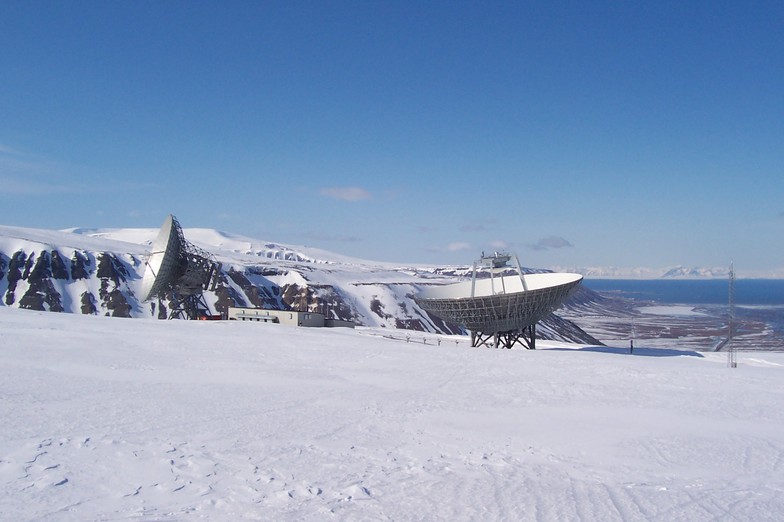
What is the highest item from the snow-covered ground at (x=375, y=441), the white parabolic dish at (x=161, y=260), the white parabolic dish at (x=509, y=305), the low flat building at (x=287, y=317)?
the white parabolic dish at (x=161, y=260)

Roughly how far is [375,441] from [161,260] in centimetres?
4837

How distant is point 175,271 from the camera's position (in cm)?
6378

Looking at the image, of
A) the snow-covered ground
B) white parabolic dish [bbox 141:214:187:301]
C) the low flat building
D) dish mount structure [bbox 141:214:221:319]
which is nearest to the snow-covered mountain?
the low flat building

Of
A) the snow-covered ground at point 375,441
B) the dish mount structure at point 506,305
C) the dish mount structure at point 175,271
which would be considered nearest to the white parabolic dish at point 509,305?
the dish mount structure at point 506,305

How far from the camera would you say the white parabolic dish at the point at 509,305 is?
4791cm

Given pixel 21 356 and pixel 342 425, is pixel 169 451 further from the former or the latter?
pixel 21 356

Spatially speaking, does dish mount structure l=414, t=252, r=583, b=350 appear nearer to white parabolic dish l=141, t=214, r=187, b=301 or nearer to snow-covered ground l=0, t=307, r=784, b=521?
snow-covered ground l=0, t=307, r=784, b=521

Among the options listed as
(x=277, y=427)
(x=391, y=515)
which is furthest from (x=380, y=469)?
(x=277, y=427)

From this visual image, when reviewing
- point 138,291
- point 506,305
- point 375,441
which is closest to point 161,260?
point 506,305

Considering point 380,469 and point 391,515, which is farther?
point 380,469

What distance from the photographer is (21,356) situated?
30.4 meters

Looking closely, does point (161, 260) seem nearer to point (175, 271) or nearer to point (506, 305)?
point (175, 271)

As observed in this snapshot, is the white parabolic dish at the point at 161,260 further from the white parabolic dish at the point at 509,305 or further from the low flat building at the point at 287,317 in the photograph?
the white parabolic dish at the point at 509,305

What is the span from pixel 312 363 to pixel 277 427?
1606 centimetres
